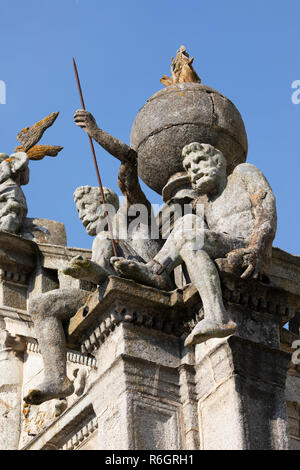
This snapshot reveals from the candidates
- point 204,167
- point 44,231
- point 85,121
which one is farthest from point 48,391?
point 44,231

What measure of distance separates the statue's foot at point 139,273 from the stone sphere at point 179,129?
273 cm

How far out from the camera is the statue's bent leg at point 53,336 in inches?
507

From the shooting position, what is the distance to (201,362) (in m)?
12.8

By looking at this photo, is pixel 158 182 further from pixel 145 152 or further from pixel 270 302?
pixel 270 302

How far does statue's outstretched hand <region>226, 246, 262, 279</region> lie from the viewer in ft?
41.6

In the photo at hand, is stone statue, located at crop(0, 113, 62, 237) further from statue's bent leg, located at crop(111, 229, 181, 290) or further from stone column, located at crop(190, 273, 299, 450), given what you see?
stone column, located at crop(190, 273, 299, 450)

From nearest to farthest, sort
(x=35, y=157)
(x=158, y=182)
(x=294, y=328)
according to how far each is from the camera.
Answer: (x=294, y=328)
(x=158, y=182)
(x=35, y=157)

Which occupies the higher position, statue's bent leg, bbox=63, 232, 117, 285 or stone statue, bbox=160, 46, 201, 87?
stone statue, bbox=160, 46, 201, 87

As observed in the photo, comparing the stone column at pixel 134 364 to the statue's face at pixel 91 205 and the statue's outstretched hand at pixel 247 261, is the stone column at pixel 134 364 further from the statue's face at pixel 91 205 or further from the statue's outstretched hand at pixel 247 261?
the statue's face at pixel 91 205

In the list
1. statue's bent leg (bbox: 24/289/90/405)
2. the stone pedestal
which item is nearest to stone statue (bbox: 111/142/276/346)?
the stone pedestal
